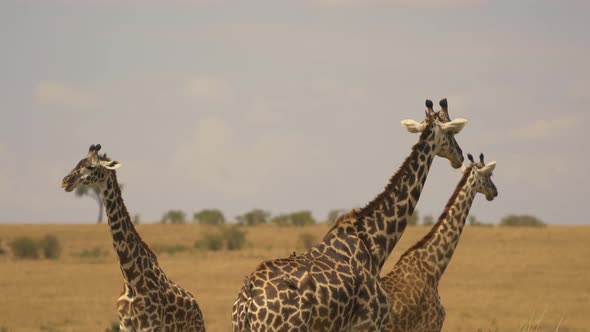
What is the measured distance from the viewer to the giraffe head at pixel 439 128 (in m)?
10.1

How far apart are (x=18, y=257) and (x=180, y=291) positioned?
38.8 metres

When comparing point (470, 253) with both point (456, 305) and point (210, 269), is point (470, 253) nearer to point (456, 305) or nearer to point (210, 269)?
point (210, 269)

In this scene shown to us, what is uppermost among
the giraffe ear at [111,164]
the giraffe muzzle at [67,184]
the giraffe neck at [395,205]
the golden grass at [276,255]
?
the giraffe ear at [111,164]

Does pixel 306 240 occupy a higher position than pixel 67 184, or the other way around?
pixel 67 184

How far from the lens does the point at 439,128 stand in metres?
10.2

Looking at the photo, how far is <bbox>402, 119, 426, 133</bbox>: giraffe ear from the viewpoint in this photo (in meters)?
10.1

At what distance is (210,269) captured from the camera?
41031 mm

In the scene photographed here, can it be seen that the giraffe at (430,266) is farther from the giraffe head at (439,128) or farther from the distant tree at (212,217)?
the distant tree at (212,217)

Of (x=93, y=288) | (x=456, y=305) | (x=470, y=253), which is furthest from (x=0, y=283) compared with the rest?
(x=470, y=253)

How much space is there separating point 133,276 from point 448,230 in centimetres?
368

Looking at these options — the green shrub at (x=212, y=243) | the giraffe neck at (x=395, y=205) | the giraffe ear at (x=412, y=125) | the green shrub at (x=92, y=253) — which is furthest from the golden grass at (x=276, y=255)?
the giraffe ear at (x=412, y=125)

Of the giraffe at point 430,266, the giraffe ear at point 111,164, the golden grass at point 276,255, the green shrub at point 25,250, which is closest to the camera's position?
the giraffe ear at point 111,164

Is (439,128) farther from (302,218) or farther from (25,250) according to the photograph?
(302,218)

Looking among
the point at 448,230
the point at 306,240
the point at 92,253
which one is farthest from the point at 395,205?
the point at 306,240
